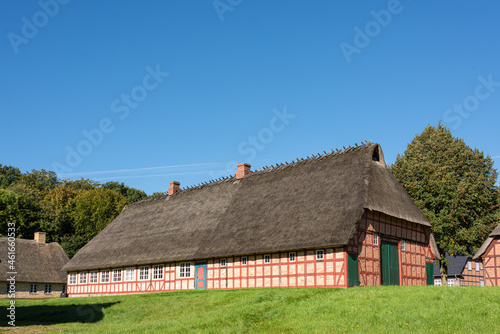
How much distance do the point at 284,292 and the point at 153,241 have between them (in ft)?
53.8

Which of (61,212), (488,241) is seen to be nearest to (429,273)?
(488,241)

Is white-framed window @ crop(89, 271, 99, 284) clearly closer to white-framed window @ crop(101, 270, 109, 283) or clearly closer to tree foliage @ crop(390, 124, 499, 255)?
white-framed window @ crop(101, 270, 109, 283)

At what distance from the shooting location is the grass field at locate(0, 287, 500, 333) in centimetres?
1467

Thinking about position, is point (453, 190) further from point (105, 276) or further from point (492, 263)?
point (105, 276)

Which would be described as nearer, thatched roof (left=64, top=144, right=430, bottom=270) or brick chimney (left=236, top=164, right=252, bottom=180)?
thatched roof (left=64, top=144, right=430, bottom=270)

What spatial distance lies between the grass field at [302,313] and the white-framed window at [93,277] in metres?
14.1

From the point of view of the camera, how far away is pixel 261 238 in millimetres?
27922

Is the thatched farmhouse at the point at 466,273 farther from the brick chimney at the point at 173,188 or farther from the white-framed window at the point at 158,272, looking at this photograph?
the white-framed window at the point at 158,272

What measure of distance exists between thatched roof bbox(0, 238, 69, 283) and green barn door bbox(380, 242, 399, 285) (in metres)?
32.7

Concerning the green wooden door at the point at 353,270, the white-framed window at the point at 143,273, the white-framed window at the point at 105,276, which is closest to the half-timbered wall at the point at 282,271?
the green wooden door at the point at 353,270

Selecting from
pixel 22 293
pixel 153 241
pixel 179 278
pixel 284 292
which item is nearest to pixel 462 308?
pixel 284 292

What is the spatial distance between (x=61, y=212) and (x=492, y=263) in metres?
47.8

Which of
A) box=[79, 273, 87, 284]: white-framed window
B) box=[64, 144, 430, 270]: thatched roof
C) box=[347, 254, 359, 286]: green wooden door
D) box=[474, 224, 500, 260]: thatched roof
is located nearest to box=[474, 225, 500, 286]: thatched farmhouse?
box=[474, 224, 500, 260]: thatched roof

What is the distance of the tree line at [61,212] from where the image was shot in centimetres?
5472
